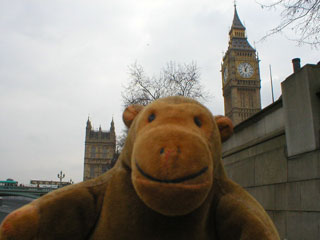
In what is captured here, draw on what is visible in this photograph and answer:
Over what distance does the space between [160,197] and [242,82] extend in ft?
238

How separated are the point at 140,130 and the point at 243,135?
668cm

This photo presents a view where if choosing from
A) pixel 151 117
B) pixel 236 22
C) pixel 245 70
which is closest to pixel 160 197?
pixel 151 117

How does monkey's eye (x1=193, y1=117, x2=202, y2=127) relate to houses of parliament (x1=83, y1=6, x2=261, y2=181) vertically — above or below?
below

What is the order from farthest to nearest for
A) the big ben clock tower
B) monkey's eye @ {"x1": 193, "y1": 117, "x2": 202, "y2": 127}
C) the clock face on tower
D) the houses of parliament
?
the clock face on tower, the houses of parliament, the big ben clock tower, monkey's eye @ {"x1": 193, "y1": 117, "x2": 202, "y2": 127}

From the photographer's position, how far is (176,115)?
151 cm

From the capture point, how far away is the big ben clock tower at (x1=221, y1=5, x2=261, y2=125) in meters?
69.3

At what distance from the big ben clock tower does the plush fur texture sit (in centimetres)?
6876

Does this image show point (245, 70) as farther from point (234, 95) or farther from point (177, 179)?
point (177, 179)

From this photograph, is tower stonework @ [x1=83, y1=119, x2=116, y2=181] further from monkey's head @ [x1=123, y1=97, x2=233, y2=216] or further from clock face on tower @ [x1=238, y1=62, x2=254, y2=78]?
monkey's head @ [x1=123, y1=97, x2=233, y2=216]

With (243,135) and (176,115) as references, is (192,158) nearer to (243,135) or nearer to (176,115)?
(176,115)

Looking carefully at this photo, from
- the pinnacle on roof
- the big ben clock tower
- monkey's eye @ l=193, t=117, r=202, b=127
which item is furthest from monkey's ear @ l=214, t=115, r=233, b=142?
the pinnacle on roof

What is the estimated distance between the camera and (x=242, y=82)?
229 ft

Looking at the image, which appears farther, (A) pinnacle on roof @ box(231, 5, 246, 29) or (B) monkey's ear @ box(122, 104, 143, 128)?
(A) pinnacle on roof @ box(231, 5, 246, 29)

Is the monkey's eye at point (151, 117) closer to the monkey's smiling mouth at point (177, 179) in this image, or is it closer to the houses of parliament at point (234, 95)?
the monkey's smiling mouth at point (177, 179)
